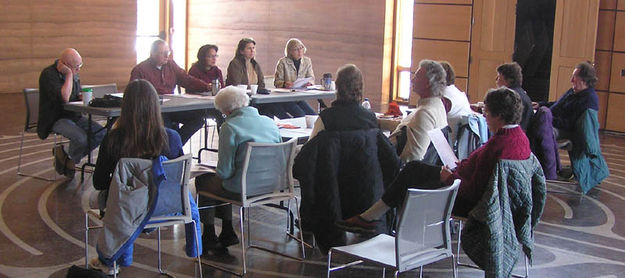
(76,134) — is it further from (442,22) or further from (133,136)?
(442,22)

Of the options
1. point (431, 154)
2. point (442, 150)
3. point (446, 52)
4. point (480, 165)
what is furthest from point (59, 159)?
point (446, 52)

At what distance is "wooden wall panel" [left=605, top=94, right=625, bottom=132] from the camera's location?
10.1 m

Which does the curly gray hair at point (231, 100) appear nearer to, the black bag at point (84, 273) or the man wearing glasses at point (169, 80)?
the black bag at point (84, 273)

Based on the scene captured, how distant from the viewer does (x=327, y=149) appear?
4.56 meters

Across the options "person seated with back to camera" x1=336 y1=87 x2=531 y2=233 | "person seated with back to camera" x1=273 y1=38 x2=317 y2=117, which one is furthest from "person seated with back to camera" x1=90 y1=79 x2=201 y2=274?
"person seated with back to camera" x1=273 y1=38 x2=317 y2=117

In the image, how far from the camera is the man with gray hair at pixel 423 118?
5066 mm

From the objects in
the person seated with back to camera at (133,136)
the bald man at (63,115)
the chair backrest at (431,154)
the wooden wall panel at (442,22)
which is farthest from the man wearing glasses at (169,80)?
the wooden wall panel at (442,22)

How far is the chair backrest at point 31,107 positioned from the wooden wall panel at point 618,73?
7.08 metres

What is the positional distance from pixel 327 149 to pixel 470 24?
722 centimetres

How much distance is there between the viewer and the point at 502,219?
13.1ft

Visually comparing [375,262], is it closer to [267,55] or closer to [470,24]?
[470,24]

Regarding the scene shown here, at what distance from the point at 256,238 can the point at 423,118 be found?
141 centimetres

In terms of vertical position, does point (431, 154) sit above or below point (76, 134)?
above

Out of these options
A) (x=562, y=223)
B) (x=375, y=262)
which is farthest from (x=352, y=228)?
(x=562, y=223)
